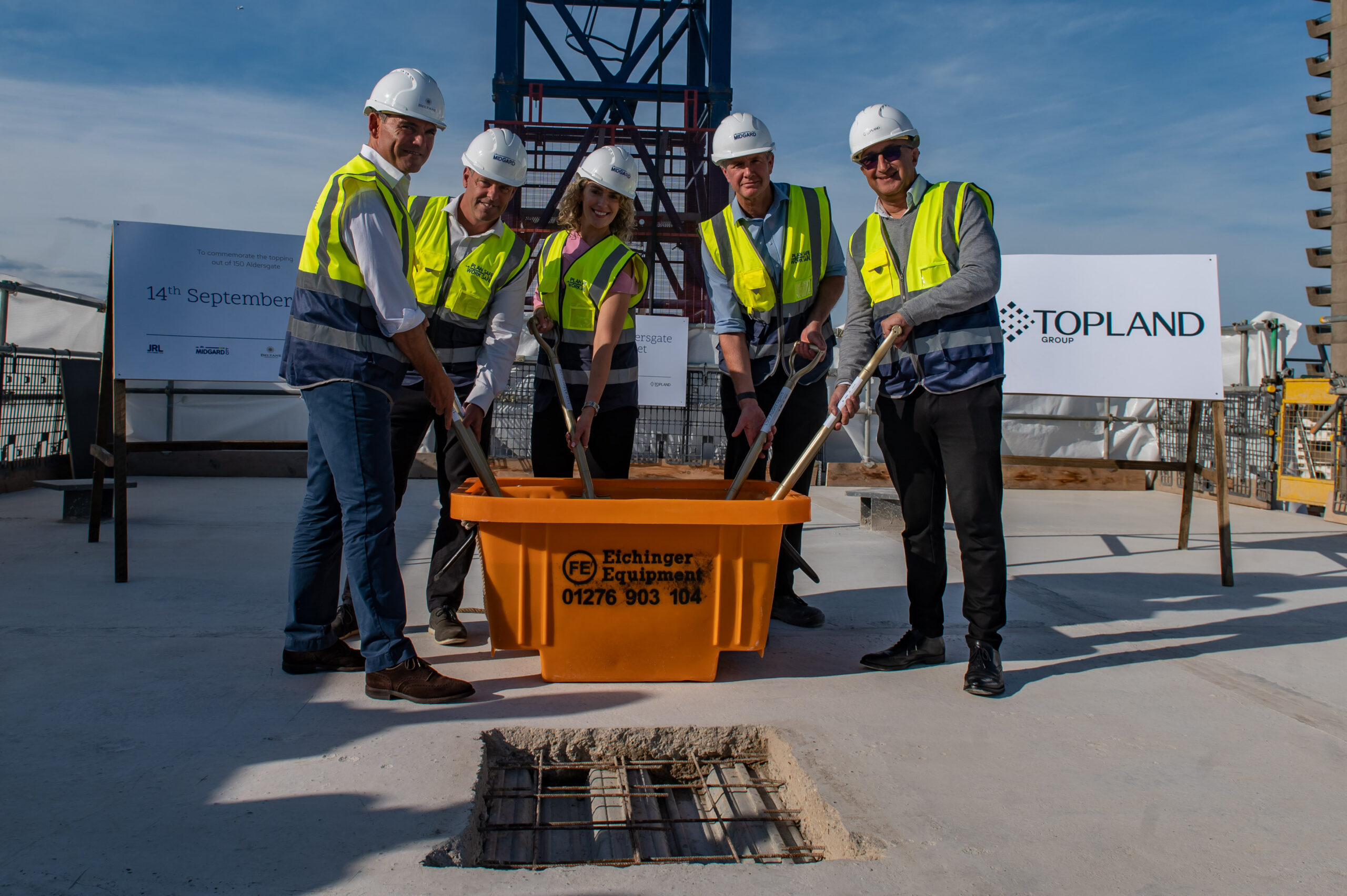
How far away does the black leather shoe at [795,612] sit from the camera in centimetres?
375

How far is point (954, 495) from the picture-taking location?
3082mm

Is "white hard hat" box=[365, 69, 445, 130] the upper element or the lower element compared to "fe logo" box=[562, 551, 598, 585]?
upper

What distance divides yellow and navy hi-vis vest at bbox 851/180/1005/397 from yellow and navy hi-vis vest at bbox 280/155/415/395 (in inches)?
62.9

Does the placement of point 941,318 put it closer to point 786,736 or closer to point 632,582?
point 632,582

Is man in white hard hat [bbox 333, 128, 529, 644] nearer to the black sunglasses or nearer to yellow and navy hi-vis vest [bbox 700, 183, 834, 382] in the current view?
yellow and navy hi-vis vest [bbox 700, 183, 834, 382]

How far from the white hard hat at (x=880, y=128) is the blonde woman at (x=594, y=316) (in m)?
0.85

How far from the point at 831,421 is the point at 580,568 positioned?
934 mm

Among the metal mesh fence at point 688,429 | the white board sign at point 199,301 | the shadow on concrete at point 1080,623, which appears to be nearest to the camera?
the shadow on concrete at point 1080,623

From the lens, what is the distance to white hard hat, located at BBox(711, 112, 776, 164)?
3.51m

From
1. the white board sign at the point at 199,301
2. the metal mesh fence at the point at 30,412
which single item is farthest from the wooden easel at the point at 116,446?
the metal mesh fence at the point at 30,412

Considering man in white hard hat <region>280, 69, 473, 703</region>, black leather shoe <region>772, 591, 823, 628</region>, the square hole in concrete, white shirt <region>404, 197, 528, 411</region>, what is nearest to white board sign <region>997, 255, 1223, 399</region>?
black leather shoe <region>772, 591, 823, 628</region>

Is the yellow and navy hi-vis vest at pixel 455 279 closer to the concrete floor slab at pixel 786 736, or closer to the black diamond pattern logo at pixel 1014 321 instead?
the concrete floor slab at pixel 786 736

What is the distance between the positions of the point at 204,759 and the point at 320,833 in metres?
0.53

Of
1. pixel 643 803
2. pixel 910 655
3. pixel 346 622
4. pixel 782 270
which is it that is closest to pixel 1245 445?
pixel 782 270
